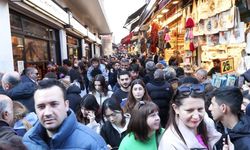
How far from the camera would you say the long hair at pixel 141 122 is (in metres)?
2.93

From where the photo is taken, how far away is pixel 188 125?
A: 7.79 feet

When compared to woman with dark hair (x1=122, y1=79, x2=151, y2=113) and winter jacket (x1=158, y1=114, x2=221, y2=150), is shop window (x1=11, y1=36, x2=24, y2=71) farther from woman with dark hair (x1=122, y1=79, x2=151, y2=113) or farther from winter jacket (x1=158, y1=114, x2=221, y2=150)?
winter jacket (x1=158, y1=114, x2=221, y2=150)

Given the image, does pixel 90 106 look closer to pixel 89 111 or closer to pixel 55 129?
pixel 89 111

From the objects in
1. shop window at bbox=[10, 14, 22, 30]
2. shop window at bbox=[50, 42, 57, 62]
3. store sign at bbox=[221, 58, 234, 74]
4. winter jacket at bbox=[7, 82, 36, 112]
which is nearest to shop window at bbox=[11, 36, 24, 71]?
shop window at bbox=[10, 14, 22, 30]

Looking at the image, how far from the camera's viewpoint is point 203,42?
825 centimetres

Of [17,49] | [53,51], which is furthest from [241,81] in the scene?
[53,51]

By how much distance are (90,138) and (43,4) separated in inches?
277

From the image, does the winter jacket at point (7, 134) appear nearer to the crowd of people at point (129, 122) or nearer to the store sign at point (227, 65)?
the crowd of people at point (129, 122)

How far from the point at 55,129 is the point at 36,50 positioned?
909cm

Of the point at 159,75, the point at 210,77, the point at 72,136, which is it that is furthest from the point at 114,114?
the point at 210,77

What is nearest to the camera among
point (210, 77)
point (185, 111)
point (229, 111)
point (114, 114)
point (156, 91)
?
point (185, 111)

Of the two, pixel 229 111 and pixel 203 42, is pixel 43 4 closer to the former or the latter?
pixel 203 42

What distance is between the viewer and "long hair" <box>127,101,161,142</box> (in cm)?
293

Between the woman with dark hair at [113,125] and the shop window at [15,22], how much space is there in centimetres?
543
